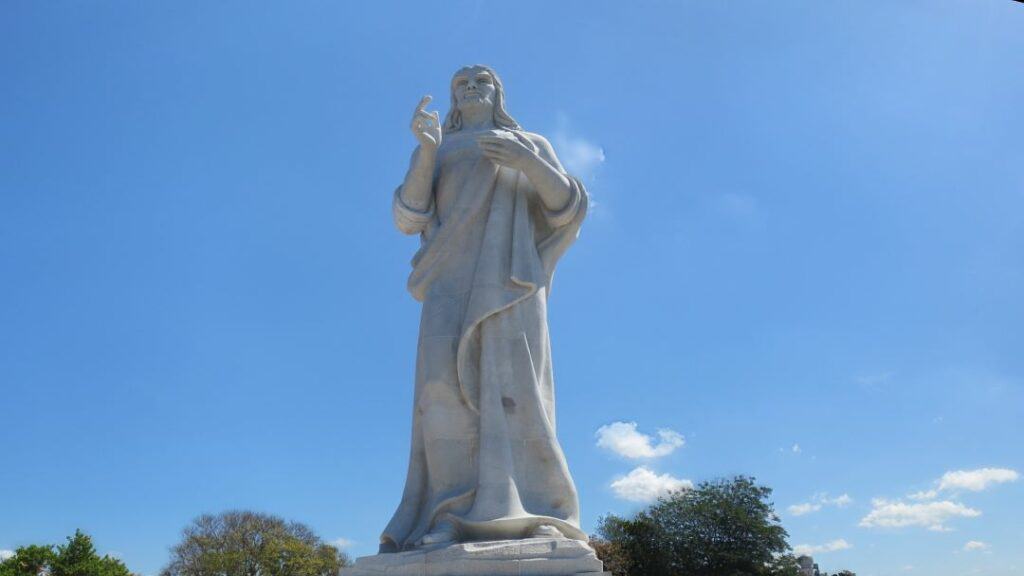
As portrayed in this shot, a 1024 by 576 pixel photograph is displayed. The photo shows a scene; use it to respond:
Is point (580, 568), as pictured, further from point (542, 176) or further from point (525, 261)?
point (542, 176)

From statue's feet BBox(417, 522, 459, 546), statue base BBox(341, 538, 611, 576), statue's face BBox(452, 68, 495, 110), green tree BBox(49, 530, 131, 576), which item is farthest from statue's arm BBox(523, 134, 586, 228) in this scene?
green tree BBox(49, 530, 131, 576)

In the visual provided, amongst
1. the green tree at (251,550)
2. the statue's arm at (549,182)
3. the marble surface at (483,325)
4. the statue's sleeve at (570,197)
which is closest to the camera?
the marble surface at (483,325)

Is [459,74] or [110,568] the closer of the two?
[459,74]

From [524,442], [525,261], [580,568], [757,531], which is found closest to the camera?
[580,568]

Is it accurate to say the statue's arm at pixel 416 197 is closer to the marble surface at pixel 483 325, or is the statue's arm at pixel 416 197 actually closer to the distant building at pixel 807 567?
the marble surface at pixel 483 325

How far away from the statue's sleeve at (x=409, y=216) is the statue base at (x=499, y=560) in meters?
4.23

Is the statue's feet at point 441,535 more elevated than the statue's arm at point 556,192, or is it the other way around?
the statue's arm at point 556,192

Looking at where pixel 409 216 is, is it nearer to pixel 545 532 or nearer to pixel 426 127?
pixel 426 127

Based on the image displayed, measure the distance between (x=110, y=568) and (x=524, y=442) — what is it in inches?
2239

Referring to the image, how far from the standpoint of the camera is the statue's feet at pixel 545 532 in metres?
8.34

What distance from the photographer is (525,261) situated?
32.3ft

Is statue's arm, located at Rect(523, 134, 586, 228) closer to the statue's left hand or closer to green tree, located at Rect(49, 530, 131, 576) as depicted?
the statue's left hand

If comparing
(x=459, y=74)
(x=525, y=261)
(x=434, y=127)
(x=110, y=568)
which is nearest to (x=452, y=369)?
(x=525, y=261)

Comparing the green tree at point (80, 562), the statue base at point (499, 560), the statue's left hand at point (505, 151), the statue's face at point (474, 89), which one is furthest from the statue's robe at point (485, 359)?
the green tree at point (80, 562)
